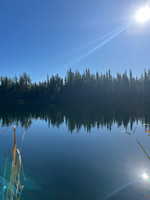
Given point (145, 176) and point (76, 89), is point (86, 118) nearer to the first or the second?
point (145, 176)

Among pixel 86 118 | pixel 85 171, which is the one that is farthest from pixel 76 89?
pixel 85 171

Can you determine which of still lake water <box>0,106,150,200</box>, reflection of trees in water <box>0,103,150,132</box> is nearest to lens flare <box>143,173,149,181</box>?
still lake water <box>0,106,150,200</box>

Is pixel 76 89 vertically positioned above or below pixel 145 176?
A: above

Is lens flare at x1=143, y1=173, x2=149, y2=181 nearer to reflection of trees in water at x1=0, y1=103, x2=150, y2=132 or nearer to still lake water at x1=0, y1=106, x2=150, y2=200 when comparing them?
still lake water at x1=0, y1=106, x2=150, y2=200

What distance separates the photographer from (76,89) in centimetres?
6638

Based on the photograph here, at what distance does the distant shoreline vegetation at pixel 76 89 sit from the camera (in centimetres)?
6400

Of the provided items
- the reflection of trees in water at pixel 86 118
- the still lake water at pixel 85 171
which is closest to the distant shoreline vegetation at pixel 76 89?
the reflection of trees in water at pixel 86 118

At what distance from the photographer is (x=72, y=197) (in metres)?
4.25

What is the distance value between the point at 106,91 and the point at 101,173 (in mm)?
60816

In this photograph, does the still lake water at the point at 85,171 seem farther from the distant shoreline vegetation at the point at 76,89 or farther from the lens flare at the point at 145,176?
the distant shoreline vegetation at the point at 76,89

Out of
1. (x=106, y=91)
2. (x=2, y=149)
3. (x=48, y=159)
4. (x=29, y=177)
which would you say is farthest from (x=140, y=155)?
(x=106, y=91)

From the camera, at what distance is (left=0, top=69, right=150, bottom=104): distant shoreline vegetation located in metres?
64.0

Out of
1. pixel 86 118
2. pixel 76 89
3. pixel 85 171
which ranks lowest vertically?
pixel 85 171

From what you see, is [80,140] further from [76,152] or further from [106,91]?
[106,91]
